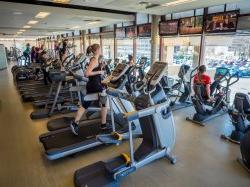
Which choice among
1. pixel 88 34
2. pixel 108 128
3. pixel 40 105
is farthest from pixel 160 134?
pixel 88 34

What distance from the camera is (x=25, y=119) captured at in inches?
196

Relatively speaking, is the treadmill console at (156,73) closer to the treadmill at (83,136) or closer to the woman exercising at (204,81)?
the treadmill at (83,136)

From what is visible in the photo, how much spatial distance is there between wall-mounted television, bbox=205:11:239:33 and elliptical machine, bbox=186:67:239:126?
44.9 inches

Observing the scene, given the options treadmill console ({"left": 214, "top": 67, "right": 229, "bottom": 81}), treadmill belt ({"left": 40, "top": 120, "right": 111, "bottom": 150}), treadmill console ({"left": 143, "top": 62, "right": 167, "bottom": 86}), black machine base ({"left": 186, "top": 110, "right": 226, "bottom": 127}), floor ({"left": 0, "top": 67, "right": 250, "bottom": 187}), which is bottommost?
floor ({"left": 0, "top": 67, "right": 250, "bottom": 187})

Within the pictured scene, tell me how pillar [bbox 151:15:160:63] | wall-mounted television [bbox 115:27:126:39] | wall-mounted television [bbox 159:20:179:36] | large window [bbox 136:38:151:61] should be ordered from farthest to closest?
1. wall-mounted television [bbox 115:27:126:39]
2. large window [bbox 136:38:151:61]
3. pillar [bbox 151:15:160:63]
4. wall-mounted television [bbox 159:20:179:36]

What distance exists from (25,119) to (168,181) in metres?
3.77

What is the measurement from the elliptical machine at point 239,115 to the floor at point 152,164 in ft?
0.62

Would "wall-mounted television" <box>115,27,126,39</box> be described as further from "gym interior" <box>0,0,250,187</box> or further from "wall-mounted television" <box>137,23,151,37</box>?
"gym interior" <box>0,0,250,187</box>

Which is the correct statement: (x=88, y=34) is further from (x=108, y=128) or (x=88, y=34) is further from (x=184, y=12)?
(x=108, y=128)

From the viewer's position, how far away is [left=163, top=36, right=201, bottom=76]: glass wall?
647cm

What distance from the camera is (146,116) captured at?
2908 millimetres

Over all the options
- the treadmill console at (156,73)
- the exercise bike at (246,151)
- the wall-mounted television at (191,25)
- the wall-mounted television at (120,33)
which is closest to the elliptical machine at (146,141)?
the treadmill console at (156,73)

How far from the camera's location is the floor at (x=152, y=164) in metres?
2.69

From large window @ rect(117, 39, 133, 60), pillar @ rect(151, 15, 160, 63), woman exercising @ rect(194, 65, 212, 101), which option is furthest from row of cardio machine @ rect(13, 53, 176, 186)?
large window @ rect(117, 39, 133, 60)
